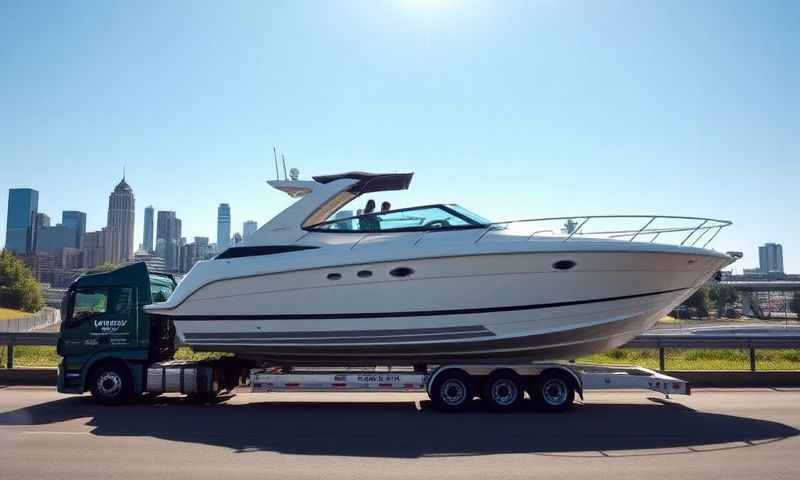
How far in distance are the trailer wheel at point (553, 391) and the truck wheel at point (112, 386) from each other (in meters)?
6.18

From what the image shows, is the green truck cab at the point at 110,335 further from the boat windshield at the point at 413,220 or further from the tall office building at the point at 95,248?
the tall office building at the point at 95,248

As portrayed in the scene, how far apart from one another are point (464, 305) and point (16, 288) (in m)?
69.2

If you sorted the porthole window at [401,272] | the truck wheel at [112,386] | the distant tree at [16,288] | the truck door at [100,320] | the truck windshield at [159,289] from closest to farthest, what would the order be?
the porthole window at [401,272] < the truck wheel at [112,386] < the truck door at [100,320] < the truck windshield at [159,289] < the distant tree at [16,288]

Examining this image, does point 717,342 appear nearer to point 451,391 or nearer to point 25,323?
point 451,391

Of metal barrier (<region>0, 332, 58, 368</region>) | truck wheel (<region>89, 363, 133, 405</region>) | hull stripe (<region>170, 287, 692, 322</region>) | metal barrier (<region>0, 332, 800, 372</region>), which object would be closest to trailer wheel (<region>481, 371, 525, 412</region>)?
hull stripe (<region>170, 287, 692, 322</region>)

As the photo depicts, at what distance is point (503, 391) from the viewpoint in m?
8.06

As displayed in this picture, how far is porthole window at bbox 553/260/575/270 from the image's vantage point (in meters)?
7.93

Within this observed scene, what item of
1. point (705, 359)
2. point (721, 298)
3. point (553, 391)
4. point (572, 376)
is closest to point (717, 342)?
point (705, 359)

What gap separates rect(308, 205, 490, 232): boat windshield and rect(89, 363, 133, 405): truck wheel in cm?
388

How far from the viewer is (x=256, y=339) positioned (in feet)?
28.6

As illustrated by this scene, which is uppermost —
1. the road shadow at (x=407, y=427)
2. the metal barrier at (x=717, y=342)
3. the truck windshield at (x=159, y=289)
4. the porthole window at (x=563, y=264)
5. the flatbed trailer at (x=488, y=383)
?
the porthole window at (x=563, y=264)

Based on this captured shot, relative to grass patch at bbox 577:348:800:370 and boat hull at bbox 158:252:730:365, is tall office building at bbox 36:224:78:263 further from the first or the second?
boat hull at bbox 158:252:730:365

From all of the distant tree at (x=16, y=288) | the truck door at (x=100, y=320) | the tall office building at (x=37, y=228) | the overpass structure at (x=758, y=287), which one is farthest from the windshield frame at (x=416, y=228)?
the tall office building at (x=37, y=228)

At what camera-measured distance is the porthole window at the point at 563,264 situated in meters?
7.93
